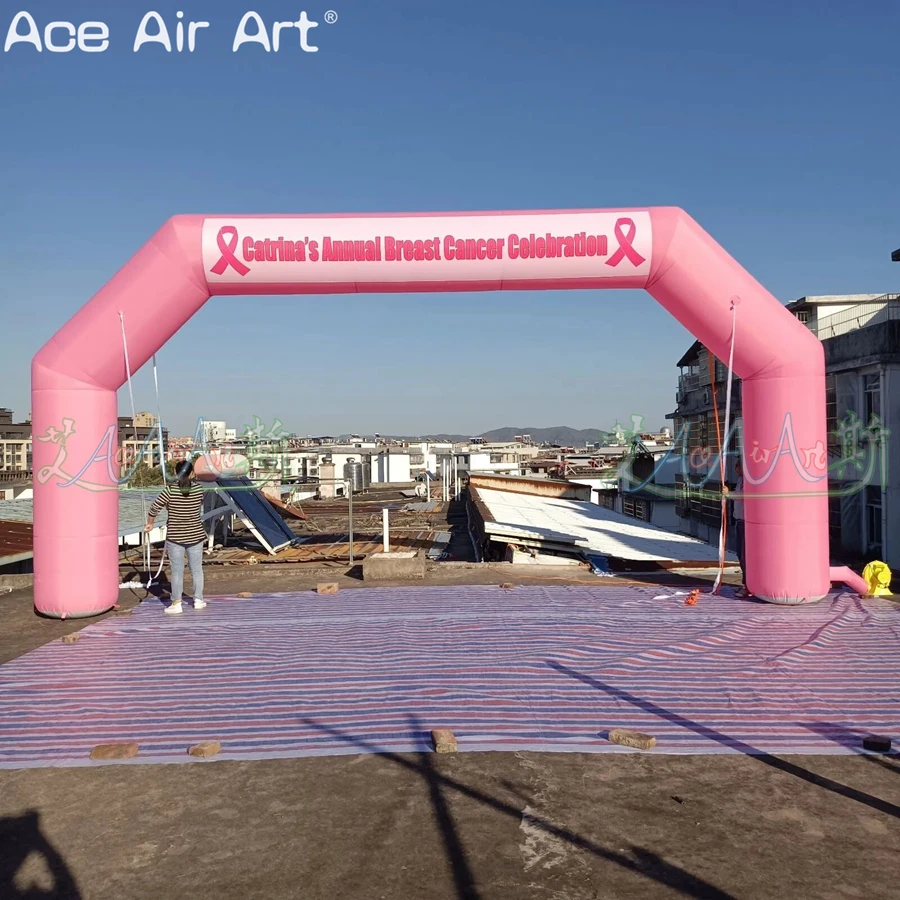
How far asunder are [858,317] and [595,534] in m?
9.35

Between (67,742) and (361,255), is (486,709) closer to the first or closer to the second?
(67,742)

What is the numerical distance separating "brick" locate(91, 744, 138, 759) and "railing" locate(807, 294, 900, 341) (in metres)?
16.1

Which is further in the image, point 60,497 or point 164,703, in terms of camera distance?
point 60,497

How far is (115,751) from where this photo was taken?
4.52 m

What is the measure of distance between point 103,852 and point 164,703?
2.06 meters

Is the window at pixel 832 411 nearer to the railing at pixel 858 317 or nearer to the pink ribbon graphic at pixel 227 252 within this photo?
the railing at pixel 858 317

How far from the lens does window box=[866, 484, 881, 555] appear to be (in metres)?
15.5

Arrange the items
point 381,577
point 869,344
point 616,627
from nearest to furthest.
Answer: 1. point 616,627
2. point 381,577
3. point 869,344

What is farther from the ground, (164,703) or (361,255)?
(361,255)

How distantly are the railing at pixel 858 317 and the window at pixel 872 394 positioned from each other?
1.34 metres

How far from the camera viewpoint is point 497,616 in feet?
26.0

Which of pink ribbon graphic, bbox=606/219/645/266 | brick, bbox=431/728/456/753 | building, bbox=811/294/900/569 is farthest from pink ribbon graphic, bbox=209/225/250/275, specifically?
building, bbox=811/294/900/569

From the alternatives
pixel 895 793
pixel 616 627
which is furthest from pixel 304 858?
pixel 616 627

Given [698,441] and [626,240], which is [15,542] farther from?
[698,441]
